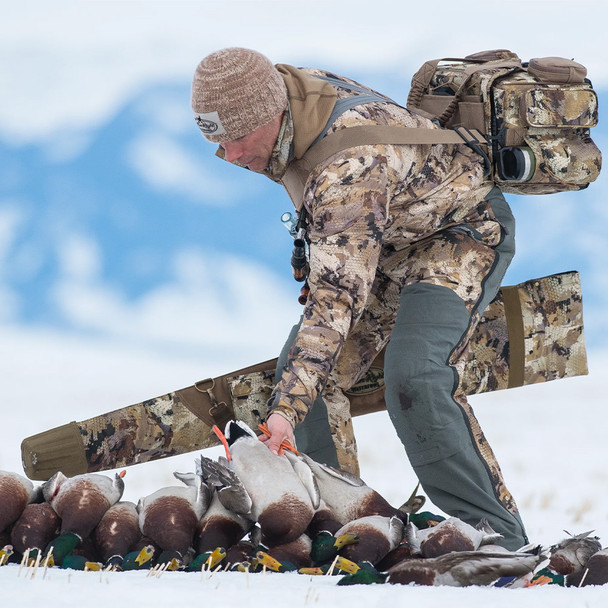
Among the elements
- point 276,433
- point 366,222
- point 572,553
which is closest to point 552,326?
point 366,222

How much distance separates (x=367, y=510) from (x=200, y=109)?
6.23 ft

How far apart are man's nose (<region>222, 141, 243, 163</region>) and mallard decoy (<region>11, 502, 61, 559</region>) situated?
69.4 inches

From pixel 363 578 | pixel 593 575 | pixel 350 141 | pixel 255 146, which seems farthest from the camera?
pixel 255 146

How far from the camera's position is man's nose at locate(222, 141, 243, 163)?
173 inches

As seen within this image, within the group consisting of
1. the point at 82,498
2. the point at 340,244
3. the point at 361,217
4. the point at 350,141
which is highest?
the point at 350,141

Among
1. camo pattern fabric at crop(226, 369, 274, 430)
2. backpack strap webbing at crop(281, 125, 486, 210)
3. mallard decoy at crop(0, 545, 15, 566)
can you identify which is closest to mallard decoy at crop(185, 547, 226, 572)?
mallard decoy at crop(0, 545, 15, 566)

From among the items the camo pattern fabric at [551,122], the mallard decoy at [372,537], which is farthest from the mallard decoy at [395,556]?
the camo pattern fabric at [551,122]

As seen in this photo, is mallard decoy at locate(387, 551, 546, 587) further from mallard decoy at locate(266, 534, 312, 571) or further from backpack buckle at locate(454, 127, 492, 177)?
backpack buckle at locate(454, 127, 492, 177)

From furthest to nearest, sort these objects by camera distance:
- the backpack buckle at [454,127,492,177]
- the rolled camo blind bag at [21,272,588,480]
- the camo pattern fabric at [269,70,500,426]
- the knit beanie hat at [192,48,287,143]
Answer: the rolled camo blind bag at [21,272,588,480] < the backpack buckle at [454,127,492,177] < the knit beanie hat at [192,48,287,143] < the camo pattern fabric at [269,70,500,426]

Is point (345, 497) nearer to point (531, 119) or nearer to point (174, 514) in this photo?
point (174, 514)

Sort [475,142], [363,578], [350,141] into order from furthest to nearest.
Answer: [475,142]
[350,141]
[363,578]

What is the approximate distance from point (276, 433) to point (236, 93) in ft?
4.93

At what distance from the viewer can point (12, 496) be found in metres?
3.67

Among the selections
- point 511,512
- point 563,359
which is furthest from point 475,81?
point 511,512
